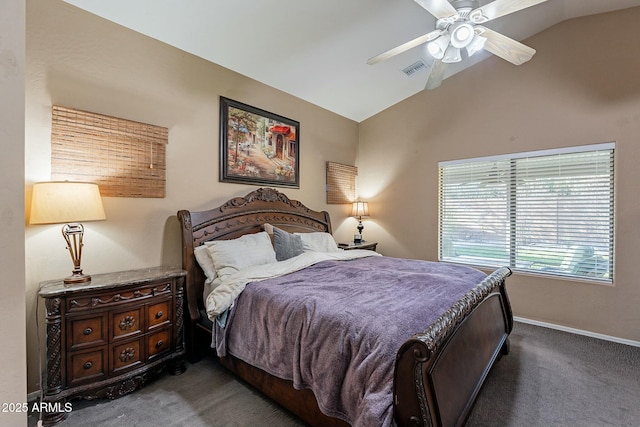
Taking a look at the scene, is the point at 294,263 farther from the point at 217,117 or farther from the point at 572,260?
the point at 572,260

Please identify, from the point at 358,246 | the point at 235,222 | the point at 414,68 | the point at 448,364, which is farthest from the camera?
the point at 358,246

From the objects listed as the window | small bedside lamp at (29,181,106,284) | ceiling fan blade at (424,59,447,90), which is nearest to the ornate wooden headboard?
small bedside lamp at (29,181,106,284)

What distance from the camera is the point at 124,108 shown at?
2.44 meters

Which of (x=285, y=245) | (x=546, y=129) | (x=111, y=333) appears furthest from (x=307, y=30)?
(x=111, y=333)

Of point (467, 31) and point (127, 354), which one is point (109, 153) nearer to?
point (127, 354)

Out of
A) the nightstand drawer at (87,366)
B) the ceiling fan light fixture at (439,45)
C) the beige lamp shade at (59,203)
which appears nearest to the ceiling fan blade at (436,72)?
the ceiling fan light fixture at (439,45)

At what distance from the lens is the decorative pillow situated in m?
3.18

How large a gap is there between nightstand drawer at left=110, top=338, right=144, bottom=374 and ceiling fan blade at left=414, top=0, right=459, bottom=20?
312cm

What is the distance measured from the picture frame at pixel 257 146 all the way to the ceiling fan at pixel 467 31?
1.65 m

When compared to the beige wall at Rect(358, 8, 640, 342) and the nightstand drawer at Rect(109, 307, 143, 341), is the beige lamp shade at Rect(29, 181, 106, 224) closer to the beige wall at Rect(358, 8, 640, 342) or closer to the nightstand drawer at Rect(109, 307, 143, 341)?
the nightstand drawer at Rect(109, 307, 143, 341)

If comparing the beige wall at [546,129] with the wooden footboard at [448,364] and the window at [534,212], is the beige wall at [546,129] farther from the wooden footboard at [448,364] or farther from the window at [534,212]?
the wooden footboard at [448,364]

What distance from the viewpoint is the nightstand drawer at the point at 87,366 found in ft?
6.02

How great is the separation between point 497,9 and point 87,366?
3659 millimetres

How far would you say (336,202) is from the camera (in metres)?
4.67
